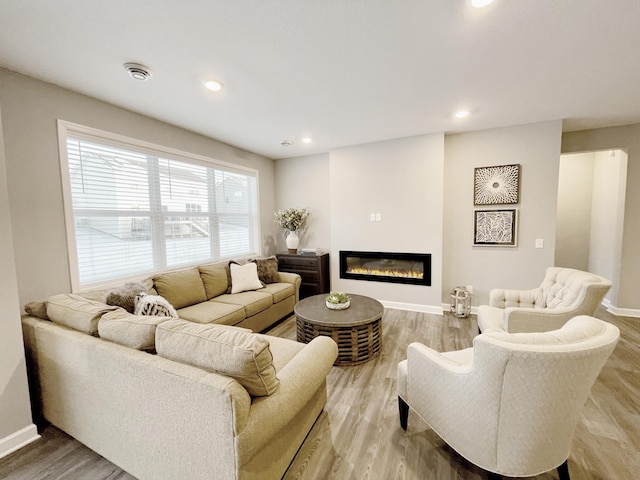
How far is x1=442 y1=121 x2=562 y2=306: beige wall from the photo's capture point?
3.43 m

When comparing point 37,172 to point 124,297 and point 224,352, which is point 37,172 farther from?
point 224,352

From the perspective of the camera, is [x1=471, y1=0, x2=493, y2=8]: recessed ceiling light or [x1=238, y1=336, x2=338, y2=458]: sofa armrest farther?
[x1=471, y1=0, x2=493, y2=8]: recessed ceiling light

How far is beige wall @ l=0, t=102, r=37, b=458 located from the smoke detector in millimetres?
934

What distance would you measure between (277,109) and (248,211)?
2.19 m

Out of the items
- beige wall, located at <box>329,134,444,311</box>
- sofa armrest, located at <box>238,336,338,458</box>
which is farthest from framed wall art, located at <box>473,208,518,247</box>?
sofa armrest, located at <box>238,336,338,458</box>

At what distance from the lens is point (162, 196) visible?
3.27 m

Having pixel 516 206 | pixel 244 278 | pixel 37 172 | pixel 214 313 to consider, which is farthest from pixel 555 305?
pixel 37 172

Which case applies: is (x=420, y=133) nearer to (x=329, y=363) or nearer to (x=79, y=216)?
(x=329, y=363)

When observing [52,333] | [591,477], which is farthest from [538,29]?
[52,333]

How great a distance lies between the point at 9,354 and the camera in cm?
166

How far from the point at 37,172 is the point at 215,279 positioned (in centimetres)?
190

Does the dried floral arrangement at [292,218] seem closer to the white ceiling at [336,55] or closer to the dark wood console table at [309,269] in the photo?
the dark wood console table at [309,269]

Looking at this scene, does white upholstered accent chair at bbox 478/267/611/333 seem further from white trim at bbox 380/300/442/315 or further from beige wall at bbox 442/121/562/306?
white trim at bbox 380/300/442/315

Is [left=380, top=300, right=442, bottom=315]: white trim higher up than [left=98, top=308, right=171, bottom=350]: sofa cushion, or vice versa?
[left=98, top=308, right=171, bottom=350]: sofa cushion
